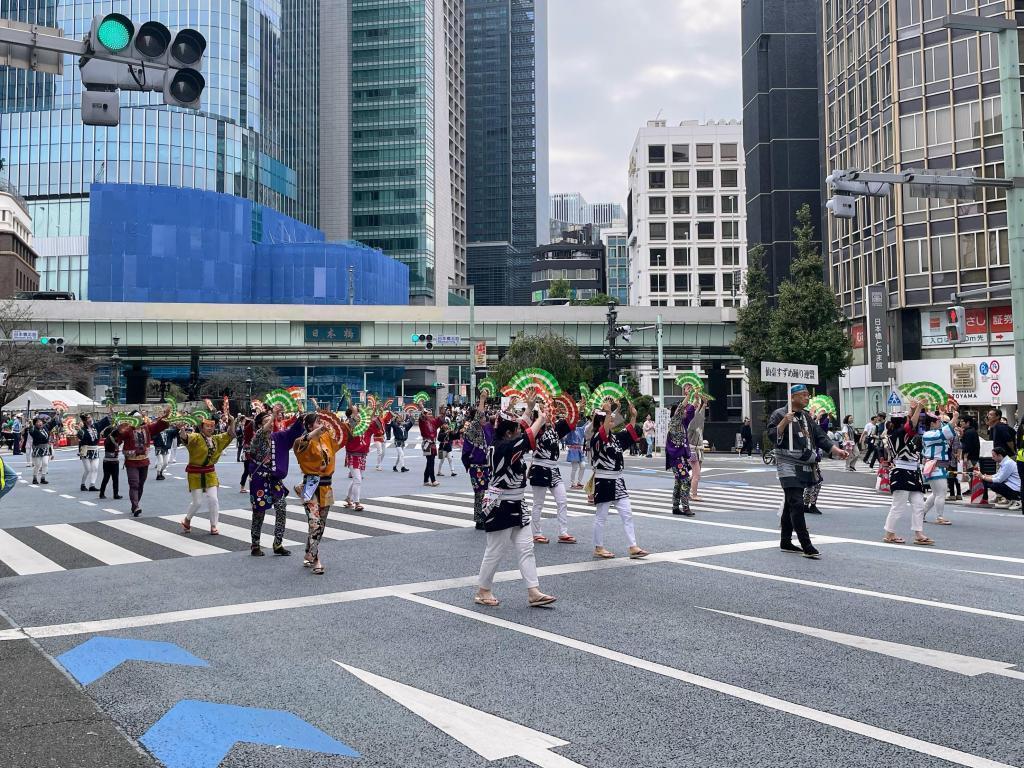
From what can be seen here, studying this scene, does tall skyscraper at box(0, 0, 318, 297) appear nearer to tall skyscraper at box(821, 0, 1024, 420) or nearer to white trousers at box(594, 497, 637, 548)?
tall skyscraper at box(821, 0, 1024, 420)

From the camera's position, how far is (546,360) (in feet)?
Answer: 168

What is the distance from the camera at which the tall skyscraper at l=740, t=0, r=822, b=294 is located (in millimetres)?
Result: 59438

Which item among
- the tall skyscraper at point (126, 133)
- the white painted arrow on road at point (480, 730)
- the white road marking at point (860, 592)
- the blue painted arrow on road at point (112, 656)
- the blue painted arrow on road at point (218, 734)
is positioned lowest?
the blue painted arrow on road at point (218, 734)

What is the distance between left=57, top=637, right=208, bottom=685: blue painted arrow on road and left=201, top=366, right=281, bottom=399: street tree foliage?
82.1 m

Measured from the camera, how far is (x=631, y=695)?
217 inches

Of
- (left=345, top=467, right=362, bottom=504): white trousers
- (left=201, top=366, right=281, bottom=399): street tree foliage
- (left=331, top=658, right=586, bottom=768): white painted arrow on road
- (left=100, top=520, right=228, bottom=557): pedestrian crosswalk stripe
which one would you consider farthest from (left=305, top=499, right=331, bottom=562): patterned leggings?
(left=201, top=366, right=281, bottom=399): street tree foliage

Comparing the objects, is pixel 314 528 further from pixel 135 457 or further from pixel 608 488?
pixel 135 457

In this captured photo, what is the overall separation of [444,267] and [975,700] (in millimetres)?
140107

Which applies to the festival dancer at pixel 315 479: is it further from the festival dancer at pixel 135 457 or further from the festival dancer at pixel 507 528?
the festival dancer at pixel 135 457

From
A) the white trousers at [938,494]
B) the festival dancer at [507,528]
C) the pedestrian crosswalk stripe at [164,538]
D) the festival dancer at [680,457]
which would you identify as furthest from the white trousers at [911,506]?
the pedestrian crosswalk stripe at [164,538]

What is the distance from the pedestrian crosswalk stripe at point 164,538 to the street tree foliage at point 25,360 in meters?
34.5

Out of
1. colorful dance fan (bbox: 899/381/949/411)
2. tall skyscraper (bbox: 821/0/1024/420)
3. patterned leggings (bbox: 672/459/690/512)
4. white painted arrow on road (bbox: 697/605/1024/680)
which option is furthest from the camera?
tall skyscraper (bbox: 821/0/1024/420)

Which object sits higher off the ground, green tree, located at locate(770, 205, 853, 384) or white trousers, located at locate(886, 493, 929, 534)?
green tree, located at locate(770, 205, 853, 384)

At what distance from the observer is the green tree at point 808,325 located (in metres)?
37.8
